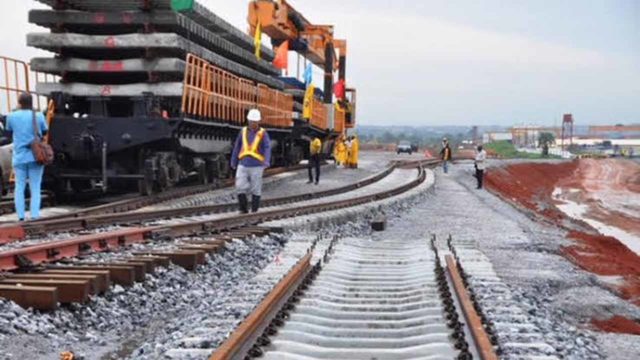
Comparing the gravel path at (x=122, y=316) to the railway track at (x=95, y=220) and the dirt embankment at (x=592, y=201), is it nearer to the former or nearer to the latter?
the railway track at (x=95, y=220)

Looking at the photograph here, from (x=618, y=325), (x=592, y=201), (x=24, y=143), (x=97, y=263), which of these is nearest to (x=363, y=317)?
(x=97, y=263)

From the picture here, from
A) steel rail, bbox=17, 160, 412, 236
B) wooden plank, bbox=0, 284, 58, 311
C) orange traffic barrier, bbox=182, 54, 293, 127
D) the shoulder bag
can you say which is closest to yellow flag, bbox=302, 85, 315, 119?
orange traffic barrier, bbox=182, 54, 293, 127

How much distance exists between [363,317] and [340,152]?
87.2ft

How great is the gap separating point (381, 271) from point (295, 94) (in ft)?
67.0

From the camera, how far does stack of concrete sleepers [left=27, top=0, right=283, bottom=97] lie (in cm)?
1499

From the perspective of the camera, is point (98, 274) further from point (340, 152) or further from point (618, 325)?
point (340, 152)

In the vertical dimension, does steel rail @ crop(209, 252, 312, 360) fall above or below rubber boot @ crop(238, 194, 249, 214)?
below

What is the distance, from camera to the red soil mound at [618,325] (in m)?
7.11

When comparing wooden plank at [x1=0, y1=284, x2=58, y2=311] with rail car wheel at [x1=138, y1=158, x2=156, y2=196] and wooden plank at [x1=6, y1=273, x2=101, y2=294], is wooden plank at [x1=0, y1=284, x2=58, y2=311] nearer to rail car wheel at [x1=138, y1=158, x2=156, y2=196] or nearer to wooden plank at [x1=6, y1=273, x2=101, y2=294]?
wooden plank at [x1=6, y1=273, x2=101, y2=294]

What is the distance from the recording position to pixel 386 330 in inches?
221

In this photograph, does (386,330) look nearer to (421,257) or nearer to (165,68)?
(421,257)

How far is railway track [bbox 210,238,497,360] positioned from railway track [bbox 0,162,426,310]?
4.18 ft

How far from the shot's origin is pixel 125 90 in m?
15.3

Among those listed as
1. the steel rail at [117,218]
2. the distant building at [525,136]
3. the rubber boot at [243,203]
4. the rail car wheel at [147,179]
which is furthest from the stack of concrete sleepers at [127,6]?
the distant building at [525,136]
